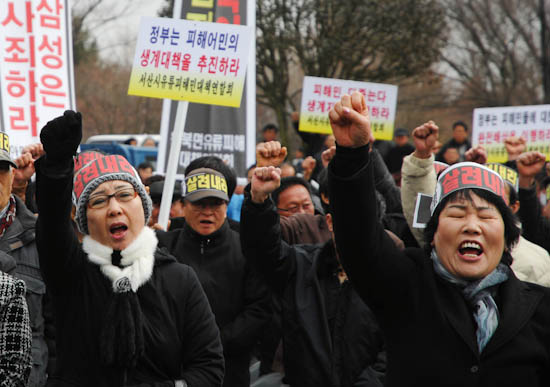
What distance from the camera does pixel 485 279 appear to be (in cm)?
269

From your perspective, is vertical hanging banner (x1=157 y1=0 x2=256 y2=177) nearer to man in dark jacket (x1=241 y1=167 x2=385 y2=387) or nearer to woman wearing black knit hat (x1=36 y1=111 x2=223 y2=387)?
man in dark jacket (x1=241 y1=167 x2=385 y2=387)

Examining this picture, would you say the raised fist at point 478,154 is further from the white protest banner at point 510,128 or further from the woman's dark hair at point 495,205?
the white protest banner at point 510,128

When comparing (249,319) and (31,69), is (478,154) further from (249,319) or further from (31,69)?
(31,69)

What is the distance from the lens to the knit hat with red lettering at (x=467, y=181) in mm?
2809

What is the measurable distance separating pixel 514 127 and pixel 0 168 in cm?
572

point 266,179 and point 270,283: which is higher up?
point 266,179

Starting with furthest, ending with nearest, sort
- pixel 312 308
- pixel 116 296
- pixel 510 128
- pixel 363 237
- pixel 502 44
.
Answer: pixel 502 44 → pixel 510 128 → pixel 312 308 → pixel 116 296 → pixel 363 237

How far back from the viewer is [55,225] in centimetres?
284

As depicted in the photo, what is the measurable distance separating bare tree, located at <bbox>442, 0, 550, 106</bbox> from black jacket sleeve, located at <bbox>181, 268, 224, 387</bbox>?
23.6 metres

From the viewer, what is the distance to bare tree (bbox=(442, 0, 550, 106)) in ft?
84.2

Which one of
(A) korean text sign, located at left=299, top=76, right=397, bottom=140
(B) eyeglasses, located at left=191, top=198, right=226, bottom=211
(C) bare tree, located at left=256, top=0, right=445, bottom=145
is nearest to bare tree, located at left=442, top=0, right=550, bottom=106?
(C) bare tree, located at left=256, top=0, right=445, bottom=145

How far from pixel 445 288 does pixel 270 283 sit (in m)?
1.53

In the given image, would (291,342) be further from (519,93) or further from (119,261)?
(519,93)

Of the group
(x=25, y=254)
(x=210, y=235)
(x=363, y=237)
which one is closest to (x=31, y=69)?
(x=210, y=235)
